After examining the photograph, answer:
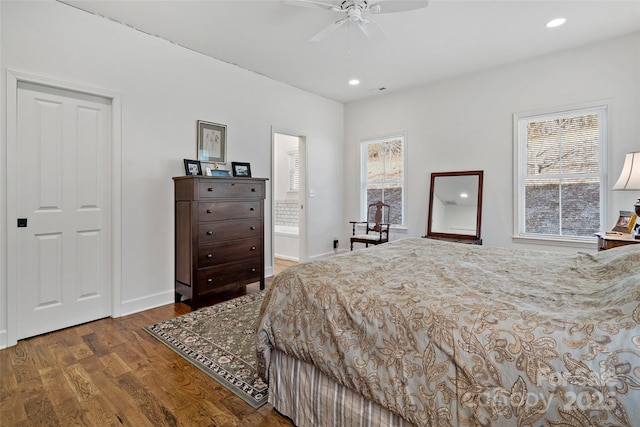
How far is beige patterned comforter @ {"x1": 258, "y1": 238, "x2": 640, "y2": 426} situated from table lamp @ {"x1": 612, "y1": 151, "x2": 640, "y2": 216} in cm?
153

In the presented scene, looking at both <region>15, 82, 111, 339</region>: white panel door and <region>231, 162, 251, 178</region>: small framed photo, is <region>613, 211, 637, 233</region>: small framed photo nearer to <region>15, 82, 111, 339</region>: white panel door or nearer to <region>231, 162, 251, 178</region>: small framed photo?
<region>231, 162, 251, 178</region>: small framed photo

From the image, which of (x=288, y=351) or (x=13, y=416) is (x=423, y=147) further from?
(x=13, y=416)

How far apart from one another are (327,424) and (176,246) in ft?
8.61

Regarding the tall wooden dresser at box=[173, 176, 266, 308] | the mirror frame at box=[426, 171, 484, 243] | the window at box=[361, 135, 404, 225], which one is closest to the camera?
the tall wooden dresser at box=[173, 176, 266, 308]

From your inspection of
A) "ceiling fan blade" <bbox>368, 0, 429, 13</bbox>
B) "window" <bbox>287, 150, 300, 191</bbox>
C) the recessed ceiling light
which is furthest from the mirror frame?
"window" <bbox>287, 150, 300, 191</bbox>

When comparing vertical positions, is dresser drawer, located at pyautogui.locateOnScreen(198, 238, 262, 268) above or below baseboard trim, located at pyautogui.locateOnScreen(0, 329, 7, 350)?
above

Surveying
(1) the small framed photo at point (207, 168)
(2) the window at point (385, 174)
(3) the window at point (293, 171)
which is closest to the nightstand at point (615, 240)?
(2) the window at point (385, 174)

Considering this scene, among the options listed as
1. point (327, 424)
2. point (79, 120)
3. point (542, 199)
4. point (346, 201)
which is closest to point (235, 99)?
point (79, 120)

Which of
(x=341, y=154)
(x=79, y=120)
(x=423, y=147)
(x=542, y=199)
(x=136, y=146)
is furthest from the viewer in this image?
(x=341, y=154)

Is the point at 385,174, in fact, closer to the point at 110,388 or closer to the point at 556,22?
the point at 556,22

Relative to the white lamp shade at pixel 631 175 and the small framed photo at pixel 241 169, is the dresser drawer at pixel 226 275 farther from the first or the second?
the white lamp shade at pixel 631 175

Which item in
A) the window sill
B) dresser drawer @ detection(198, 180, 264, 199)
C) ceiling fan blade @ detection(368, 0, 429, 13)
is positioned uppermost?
ceiling fan blade @ detection(368, 0, 429, 13)

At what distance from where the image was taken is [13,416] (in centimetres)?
162

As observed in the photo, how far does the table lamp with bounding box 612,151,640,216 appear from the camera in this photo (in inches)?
109
